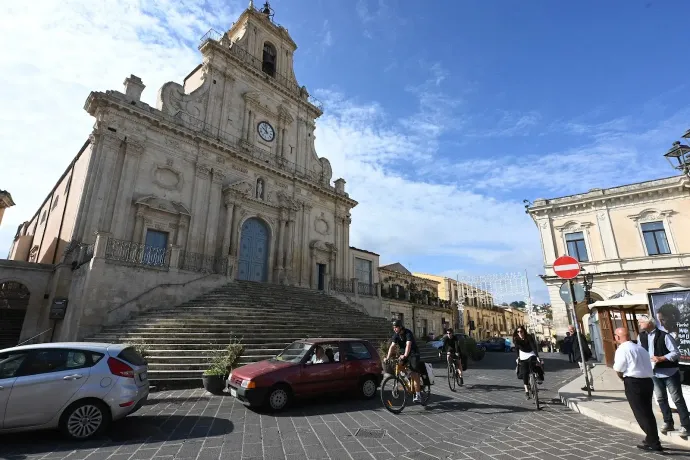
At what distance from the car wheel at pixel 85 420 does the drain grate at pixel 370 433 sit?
152 inches

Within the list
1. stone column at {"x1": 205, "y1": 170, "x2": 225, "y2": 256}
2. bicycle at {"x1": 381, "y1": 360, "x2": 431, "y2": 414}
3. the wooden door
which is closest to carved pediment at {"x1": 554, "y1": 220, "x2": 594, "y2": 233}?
the wooden door

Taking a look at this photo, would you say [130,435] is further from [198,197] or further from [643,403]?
[198,197]

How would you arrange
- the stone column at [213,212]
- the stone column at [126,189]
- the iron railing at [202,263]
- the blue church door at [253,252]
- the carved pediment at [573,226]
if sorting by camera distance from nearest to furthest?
the stone column at [126,189] → the iron railing at [202,263] → the stone column at [213,212] → the blue church door at [253,252] → the carved pediment at [573,226]

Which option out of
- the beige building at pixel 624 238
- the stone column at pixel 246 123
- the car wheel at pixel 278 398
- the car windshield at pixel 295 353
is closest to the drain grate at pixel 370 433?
the car wheel at pixel 278 398

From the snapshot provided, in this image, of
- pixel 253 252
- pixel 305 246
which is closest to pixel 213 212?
pixel 253 252

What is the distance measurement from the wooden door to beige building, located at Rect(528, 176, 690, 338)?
27.6 feet

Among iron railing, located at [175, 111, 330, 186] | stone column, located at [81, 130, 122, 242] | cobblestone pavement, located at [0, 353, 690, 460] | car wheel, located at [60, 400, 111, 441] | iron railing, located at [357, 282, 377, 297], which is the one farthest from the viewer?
iron railing, located at [357, 282, 377, 297]

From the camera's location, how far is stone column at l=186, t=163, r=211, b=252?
1770 centimetres

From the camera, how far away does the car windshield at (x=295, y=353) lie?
291 inches

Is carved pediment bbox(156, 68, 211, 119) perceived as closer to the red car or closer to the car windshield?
the car windshield

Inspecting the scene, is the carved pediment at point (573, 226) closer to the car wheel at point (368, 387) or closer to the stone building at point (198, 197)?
the stone building at point (198, 197)

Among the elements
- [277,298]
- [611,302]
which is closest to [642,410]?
[611,302]

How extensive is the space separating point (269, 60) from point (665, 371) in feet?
89.9

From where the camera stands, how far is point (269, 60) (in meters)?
25.7
